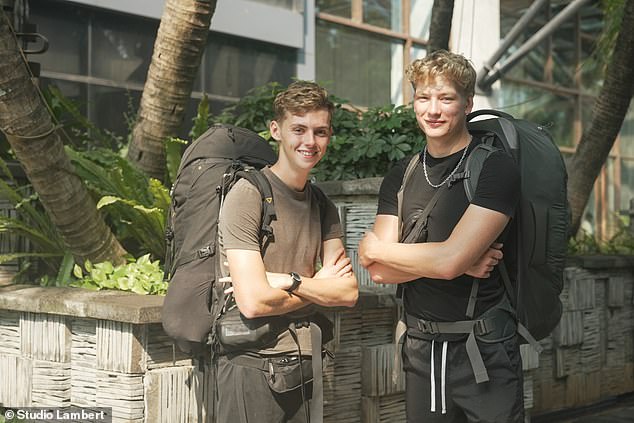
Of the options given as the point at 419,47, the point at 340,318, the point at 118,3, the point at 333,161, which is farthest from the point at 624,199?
the point at 340,318

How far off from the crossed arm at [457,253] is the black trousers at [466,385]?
294 mm

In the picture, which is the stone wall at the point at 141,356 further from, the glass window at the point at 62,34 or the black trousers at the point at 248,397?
the glass window at the point at 62,34

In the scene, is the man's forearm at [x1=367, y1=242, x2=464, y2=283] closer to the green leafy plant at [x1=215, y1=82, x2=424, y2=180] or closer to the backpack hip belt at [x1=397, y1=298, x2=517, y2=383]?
the backpack hip belt at [x1=397, y1=298, x2=517, y2=383]

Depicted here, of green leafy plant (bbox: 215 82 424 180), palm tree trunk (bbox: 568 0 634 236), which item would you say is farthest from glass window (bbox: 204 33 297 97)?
palm tree trunk (bbox: 568 0 634 236)

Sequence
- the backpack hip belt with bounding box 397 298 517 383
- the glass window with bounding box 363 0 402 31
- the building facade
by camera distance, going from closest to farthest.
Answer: the backpack hip belt with bounding box 397 298 517 383
the building facade
the glass window with bounding box 363 0 402 31

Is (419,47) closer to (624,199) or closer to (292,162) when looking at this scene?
(624,199)

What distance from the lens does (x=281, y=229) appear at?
350 cm

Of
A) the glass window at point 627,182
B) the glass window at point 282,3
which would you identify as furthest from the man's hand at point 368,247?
the glass window at point 627,182

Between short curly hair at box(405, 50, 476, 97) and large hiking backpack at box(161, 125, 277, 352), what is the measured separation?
2.53 feet

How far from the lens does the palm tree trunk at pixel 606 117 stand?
7926 mm

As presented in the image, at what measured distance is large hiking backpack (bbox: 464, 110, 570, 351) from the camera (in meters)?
3.60

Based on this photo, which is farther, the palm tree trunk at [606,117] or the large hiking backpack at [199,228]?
the palm tree trunk at [606,117]

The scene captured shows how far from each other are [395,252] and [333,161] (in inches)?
136

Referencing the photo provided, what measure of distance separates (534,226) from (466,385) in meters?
0.68
